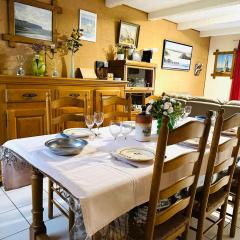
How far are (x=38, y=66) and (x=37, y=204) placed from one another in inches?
75.5

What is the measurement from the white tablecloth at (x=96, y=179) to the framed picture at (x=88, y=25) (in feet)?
8.32

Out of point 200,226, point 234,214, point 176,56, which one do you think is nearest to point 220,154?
point 200,226

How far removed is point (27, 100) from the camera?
2465 mm

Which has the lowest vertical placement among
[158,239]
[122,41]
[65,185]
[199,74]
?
[158,239]

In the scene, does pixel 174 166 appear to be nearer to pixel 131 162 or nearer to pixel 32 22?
pixel 131 162

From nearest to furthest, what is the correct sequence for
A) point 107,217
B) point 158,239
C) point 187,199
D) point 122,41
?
point 107,217, point 158,239, point 187,199, point 122,41

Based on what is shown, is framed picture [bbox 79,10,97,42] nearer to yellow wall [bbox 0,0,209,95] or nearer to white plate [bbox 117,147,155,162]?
yellow wall [bbox 0,0,209,95]

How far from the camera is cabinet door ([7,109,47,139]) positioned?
7.81 ft

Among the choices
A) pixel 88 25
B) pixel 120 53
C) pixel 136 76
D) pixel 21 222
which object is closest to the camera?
pixel 21 222

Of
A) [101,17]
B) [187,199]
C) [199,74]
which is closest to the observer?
[187,199]

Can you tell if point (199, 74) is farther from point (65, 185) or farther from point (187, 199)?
point (65, 185)

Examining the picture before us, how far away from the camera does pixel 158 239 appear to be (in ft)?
3.68

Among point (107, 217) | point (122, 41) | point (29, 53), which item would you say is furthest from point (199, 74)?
point (107, 217)

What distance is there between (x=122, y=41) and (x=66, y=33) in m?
1.06
